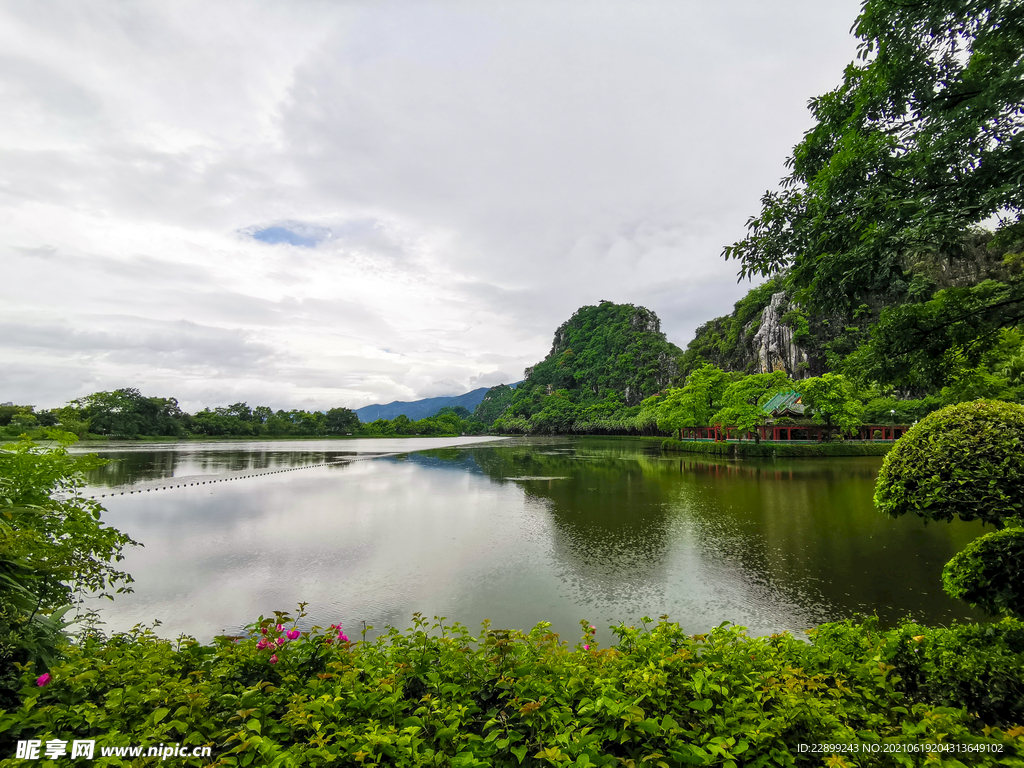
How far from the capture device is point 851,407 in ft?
116

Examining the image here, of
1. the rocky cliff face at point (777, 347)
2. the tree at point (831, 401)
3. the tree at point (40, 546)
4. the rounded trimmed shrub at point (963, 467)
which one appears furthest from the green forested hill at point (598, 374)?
the tree at point (40, 546)

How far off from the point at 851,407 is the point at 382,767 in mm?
43745

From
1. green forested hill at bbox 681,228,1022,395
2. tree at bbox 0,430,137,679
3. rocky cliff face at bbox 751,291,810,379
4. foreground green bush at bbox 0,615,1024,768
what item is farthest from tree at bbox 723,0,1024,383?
rocky cliff face at bbox 751,291,810,379

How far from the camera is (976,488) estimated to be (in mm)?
4496

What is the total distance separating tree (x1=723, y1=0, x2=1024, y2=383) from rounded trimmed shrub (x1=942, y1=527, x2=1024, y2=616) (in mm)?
1750

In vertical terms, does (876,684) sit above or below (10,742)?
below

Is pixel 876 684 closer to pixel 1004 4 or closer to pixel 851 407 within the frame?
pixel 1004 4

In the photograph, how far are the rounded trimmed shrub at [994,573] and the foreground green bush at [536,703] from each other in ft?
4.03

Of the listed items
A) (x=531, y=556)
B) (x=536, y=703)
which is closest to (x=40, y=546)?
(x=536, y=703)

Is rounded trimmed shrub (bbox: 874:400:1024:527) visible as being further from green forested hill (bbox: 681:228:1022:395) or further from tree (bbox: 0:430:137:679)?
tree (bbox: 0:430:137:679)

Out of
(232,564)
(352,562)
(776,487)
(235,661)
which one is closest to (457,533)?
(352,562)

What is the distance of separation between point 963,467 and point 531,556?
6.88 meters

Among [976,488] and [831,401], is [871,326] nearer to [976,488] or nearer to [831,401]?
[976,488]

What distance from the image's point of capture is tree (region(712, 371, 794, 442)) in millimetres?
34969
